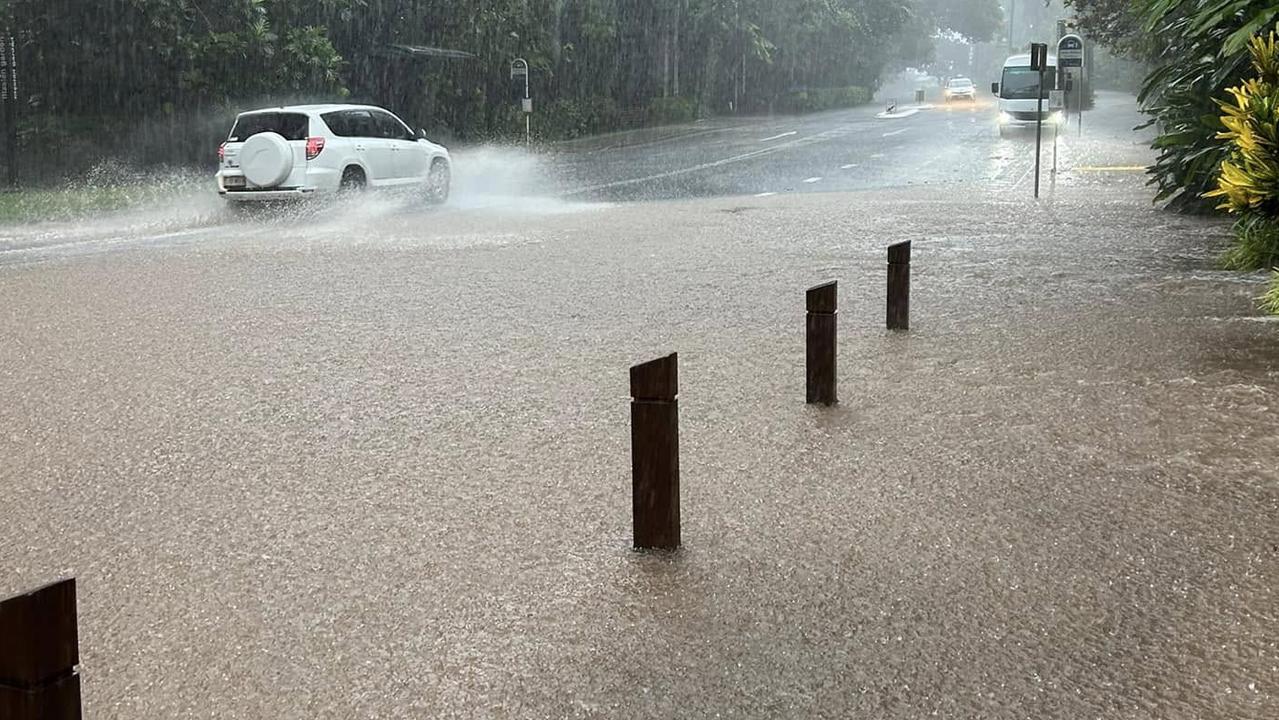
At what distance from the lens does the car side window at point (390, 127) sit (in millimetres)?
21297

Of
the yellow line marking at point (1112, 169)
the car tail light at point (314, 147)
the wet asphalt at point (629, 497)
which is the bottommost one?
the wet asphalt at point (629, 497)

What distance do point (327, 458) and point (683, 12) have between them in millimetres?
47661

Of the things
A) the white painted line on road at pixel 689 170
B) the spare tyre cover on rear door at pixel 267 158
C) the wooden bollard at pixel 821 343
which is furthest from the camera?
the white painted line on road at pixel 689 170

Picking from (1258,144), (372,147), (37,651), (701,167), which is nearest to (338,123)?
(372,147)

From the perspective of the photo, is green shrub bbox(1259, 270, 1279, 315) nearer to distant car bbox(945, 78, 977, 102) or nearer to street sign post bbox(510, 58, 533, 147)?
street sign post bbox(510, 58, 533, 147)

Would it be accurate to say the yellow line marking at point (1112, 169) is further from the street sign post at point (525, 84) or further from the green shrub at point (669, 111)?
the green shrub at point (669, 111)

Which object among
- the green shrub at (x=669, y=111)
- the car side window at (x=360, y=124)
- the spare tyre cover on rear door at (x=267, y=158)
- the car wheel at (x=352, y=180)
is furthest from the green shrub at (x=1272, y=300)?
the green shrub at (x=669, y=111)

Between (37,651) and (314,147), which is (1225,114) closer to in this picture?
(314,147)

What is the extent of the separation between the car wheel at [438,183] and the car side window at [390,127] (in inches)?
29.8

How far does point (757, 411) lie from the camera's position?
7488 millimetres

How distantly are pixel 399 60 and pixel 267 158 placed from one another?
63.5 ft

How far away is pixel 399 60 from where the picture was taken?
37.7 meters

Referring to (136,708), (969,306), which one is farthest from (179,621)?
(969,306)

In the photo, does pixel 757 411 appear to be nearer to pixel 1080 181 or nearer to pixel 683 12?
pixel 1080 181
